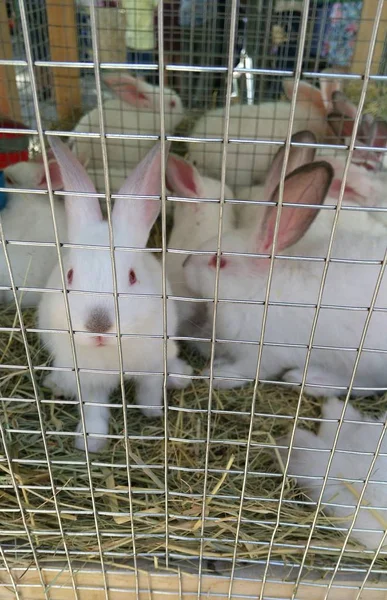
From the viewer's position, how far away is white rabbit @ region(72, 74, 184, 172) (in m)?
2.83

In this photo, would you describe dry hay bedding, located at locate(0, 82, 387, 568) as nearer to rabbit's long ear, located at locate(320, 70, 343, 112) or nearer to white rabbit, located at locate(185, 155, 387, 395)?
white rabbit, located at locate(185, 155, 387, 395)

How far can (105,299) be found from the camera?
1.09m

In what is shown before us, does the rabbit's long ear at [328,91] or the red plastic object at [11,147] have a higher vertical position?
the rabbit's long ear at [328,91]

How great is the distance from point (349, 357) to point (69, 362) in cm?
91

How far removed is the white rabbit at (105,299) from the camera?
109cm

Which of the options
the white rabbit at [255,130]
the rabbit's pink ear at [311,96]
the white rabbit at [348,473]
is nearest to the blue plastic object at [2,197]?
the white rabbit at [255,130]

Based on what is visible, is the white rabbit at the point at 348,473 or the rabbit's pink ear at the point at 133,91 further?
the rabbit's pink ear at the point at 133,91

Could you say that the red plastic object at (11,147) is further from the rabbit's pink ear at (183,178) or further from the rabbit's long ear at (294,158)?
the rabbit's long ear at (294,158)

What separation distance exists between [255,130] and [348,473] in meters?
2.12

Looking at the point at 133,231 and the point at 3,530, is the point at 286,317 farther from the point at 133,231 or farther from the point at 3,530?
the point at 3,530

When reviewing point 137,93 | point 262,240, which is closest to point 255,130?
point 137,93

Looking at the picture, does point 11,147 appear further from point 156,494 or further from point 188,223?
point 156,494

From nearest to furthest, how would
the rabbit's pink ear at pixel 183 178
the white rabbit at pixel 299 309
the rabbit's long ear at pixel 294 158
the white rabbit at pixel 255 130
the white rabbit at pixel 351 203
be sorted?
1. the rabbit's long ear at pixel 294 158
2. the white rabbit at pixel 299 309
3. the rabbit's pink ear at pixel 183 178
4. the white rabbit at pixel 351 203
5. the white rabbit at pixel 255 130

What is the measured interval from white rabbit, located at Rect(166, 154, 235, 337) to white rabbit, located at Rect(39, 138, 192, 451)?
0.28 m
